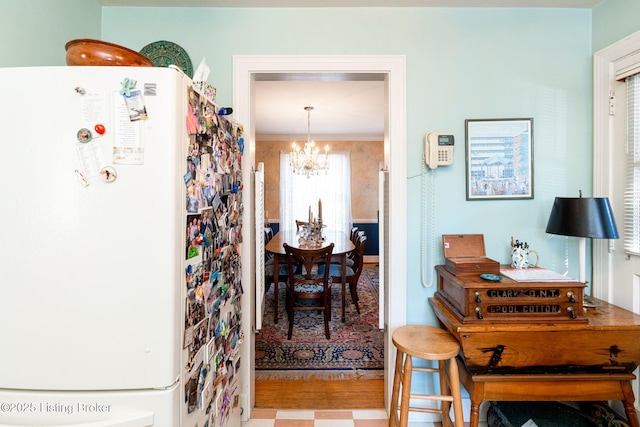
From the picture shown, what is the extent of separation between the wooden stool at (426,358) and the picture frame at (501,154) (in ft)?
3.13

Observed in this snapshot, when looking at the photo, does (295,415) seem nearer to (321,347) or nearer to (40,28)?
(321,347)

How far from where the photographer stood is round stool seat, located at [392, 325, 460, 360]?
1.34 metres

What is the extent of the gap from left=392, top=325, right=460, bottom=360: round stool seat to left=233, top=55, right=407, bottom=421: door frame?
25 cm

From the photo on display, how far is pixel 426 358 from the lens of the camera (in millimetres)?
1334

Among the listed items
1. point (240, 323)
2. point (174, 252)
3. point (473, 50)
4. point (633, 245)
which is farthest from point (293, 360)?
point (473, 50)

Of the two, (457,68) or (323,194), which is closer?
(457,68)

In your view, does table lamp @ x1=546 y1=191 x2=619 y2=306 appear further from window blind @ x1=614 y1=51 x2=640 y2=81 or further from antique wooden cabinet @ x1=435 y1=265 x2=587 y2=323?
window blind @ x1=614 y1=51 x2=640 y2=81

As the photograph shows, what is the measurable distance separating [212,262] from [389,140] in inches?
49.3

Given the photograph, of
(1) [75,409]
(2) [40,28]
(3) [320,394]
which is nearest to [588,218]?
(3) [320,394]

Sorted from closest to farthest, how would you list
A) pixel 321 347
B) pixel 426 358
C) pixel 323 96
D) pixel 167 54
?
pixel 426 358, pixel 167 54, pixel 321 347, pixel 323 96

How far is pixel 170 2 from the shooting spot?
1.74 metres

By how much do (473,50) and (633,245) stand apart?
1.41 metres

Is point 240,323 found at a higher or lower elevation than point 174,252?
lower

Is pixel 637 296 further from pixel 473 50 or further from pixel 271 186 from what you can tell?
pixel 271 186
